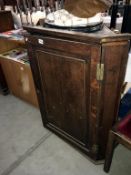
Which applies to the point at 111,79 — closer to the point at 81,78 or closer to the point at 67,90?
the point at 81,78

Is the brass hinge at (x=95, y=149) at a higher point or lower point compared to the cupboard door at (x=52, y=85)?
lower

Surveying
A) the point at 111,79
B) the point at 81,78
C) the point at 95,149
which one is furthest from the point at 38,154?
the point at 111,79

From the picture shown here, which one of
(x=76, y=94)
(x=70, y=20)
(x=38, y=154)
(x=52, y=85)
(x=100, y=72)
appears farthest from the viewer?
(x=38, y=154)

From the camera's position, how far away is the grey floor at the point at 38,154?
4.32 ft

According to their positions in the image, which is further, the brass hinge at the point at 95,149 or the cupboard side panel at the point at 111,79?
the brass hinge at the point at 95,149

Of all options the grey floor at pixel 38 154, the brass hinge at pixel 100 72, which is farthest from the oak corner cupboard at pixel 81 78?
the grey floor at pixel 38 154

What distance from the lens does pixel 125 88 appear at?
4.48 feet

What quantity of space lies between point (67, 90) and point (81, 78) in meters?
0.18

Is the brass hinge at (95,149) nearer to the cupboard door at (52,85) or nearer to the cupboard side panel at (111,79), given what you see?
the cupboard side panel at (111,79)

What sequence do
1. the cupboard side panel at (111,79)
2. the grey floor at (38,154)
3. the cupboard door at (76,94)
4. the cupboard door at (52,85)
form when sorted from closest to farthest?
the cupboard side panel at (111,79) → the cupboard door at (76,94) → the cupboard door at (52,85) → the grey floor at (38,154)

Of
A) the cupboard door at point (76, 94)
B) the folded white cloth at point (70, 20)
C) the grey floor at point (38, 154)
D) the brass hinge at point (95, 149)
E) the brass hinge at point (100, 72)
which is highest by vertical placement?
the folded white cloth at point (70, 20)

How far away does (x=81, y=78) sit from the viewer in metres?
0.97

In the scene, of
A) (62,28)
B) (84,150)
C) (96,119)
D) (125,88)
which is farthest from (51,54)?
(84,150)

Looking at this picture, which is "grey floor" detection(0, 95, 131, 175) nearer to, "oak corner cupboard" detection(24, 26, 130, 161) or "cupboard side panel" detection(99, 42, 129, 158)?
"oak corner cupboard" detection(24, 26, 130, 161)
